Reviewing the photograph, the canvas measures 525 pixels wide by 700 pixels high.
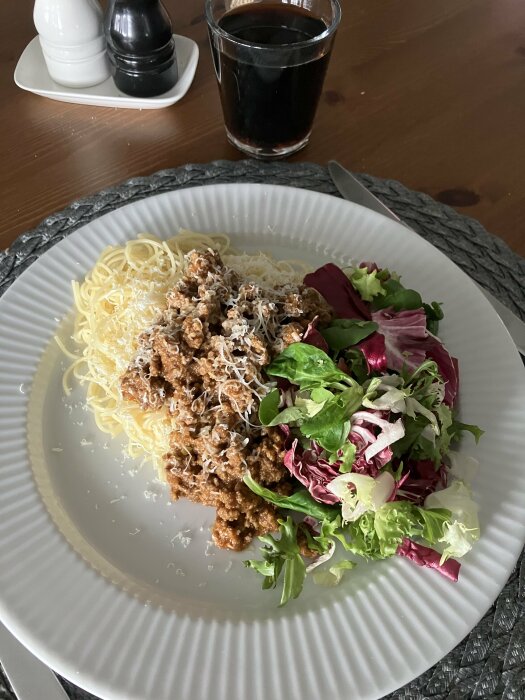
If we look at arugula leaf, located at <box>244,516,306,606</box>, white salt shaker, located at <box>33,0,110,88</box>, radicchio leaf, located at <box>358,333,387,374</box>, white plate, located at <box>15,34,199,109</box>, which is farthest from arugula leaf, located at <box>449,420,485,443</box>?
white salt shaker, located at <box>33,0,110,88</box>

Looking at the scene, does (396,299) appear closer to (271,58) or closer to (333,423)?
(333,423)

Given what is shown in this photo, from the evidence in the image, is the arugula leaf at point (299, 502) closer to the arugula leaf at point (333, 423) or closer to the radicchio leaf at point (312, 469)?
the radicchio leaf at point (312, 469)

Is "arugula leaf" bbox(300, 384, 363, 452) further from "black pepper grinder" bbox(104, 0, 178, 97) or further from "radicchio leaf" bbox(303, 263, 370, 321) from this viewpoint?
"black pepper grinder" bbox(104, 0, 178, 97)

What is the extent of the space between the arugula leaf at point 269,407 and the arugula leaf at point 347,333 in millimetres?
197

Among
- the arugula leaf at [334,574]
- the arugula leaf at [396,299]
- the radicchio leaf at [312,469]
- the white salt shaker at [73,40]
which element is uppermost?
the white salt shaker at [73,40]

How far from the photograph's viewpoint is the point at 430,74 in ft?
8.39

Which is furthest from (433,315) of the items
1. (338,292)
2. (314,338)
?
(314,338)

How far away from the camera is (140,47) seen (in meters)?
2.15

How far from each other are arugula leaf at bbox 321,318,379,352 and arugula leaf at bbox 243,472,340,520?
13.9 inches

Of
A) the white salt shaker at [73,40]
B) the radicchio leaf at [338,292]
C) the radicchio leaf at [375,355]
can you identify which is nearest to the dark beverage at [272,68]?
the white salt shaker at [73,40]

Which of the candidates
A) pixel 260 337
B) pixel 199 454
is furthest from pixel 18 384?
pixel 260 337

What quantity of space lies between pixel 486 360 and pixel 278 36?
1202mm

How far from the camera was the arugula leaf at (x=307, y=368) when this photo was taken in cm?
135

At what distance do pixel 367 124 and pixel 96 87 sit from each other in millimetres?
1044
